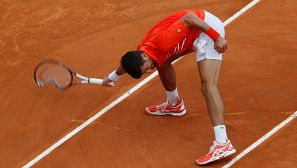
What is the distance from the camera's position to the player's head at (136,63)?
28.8ft

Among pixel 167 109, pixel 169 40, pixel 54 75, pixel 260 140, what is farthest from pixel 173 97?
pixel 54 75

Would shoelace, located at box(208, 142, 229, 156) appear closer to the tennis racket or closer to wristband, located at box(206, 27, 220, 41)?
wristband, located at box(206, 27, 220, 41)

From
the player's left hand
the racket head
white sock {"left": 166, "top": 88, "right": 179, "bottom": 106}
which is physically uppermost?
the player's left hand

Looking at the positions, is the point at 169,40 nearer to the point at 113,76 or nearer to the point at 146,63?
the point at 146,63

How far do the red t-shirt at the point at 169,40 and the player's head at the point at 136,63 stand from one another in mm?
161

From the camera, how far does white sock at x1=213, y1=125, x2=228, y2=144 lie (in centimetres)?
889

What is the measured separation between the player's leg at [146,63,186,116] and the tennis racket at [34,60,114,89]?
1.07 metres

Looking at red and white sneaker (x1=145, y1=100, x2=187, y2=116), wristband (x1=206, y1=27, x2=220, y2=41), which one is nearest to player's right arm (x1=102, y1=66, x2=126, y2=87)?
red and white sneaker (x1=145, y1=100, x2=187, y2=116)

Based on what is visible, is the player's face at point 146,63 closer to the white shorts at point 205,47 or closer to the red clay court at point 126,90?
the white shorts at point 205,47

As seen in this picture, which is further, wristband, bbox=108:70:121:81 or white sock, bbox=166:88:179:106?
white sock, bbox=166:88:179:106

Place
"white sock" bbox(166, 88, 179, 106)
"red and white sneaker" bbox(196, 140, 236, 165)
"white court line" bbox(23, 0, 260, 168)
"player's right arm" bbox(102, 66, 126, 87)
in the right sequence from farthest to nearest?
"white sock" bbox(166, 88, 179, 106) < "white court line" bbox(23, 0, 260, 168) < "player's right arm" bbox(102, 66, 126, 87) < "red and white sneaker" bbox(196, 140, 236, 165)

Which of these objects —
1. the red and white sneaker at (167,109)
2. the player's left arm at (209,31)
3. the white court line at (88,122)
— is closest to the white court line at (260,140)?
the red and white sneaker at (167,109)

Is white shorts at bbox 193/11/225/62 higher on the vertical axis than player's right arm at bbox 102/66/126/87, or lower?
higher

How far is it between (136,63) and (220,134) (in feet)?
4.62
